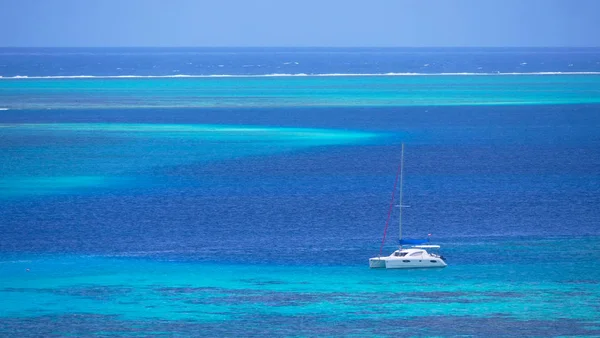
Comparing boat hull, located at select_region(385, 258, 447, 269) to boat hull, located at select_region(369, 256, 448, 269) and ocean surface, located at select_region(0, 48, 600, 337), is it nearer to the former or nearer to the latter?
boat hull, located at select_region(369, 256, 448, 269)

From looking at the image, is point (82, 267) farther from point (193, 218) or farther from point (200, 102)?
point (200, 102)

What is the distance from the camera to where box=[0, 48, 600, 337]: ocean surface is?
88.3 feet

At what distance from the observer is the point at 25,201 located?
144 ft

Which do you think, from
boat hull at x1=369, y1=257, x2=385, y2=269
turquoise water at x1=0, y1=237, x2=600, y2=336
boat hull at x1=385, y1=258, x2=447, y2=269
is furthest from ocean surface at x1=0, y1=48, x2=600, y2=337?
boat hull at x1=369, y1=257, x2=385, y2=269

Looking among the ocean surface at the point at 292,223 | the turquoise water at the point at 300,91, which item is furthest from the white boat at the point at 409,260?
the turquoise water at the point at 300,91

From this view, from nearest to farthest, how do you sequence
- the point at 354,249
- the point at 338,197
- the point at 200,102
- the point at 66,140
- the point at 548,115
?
the point at 354,249 → the point at 338,197 → the point at 66,140 → the point at 548,115 → the point at 200,102

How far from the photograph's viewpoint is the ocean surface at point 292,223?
2692 centimetres

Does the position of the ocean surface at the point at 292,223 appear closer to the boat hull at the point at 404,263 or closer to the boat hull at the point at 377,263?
the boat hull at the point at 404,263

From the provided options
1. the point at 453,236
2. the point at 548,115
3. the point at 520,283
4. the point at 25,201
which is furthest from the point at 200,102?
the point at 520,283

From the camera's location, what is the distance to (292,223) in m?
38.4

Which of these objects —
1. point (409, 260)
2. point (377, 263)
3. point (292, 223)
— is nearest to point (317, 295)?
point (377, 263)

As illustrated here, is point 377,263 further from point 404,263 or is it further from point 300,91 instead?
point 300,91

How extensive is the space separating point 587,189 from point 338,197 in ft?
33.8

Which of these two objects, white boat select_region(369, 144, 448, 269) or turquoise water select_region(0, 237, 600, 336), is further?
white boat select_region(369, 144, 448, 269)
